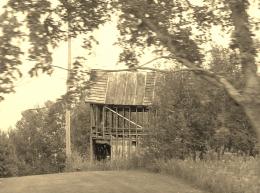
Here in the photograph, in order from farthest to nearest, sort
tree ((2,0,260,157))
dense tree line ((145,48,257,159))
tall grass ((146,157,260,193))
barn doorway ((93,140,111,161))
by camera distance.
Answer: barn doorway ((93,140,111,161))
dense tree line ((145,48,257,159))
tall grass ((146,157,260,193))
tree ((2,0,260,157))

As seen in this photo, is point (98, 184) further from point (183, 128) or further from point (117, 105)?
point (117, 105)

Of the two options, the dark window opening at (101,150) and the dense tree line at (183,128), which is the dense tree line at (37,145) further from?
the dense tree line at (183,128)

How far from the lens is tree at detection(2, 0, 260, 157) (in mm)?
7695

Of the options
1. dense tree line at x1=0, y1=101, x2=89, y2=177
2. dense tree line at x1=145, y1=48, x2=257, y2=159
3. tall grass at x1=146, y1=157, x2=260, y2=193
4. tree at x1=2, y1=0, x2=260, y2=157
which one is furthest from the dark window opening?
tree at x1=2, y1=0, x2=260, y2=157

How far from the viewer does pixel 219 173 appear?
14672 mm

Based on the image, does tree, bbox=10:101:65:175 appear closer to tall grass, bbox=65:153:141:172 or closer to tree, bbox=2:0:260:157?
tall grass, bbox=65:153:141:172

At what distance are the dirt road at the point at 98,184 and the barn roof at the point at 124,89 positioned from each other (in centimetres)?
2016

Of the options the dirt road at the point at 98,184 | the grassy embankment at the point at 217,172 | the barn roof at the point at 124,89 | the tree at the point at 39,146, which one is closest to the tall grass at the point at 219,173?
the grassy embankment at the point at 217,172

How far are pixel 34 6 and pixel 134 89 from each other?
102 feet

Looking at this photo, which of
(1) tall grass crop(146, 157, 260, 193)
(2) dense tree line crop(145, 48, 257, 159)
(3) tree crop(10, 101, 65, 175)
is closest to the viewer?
(1) tall grass crop(146, 157, 260, 193)

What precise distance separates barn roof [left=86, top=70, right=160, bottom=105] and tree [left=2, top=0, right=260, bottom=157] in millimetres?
26844

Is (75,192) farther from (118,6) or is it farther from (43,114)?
(43,114)

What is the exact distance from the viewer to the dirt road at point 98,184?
45.7 ft

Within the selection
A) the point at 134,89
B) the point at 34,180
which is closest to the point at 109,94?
the point at 134,89
